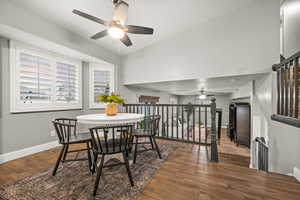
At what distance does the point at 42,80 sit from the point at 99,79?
4.22ft

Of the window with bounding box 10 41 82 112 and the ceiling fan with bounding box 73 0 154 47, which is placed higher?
the ceiling fan with bounding box 73 0 154 47

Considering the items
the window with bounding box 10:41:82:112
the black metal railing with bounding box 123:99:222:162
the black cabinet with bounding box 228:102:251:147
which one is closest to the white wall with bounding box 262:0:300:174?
the black metal railing with bounding box 123:99:222:162

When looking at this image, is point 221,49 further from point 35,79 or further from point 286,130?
point 35,79

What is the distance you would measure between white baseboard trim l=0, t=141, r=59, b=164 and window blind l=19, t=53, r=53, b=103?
2.98ft

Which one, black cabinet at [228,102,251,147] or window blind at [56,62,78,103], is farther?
black cabinet at [228,102,251,147]

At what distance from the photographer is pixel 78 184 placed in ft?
4.72

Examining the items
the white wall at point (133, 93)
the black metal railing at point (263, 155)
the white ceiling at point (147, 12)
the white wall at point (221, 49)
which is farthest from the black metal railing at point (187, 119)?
the white ceiling at point (147, 12)

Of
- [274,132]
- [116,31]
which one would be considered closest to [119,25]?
[116,31]

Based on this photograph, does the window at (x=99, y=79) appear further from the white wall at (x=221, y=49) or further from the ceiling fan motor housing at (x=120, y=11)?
the ceiling fan motor housing at (x=120, y=11)

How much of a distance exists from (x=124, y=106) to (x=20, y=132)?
225cm

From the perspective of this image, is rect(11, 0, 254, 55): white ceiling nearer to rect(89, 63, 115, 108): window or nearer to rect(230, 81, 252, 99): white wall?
rect(89, 63, 115, 108): window

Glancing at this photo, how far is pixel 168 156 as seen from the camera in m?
2.14

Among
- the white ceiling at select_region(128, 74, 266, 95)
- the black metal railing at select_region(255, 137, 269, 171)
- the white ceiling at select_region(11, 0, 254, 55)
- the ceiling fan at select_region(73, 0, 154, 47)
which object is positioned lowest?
the black metal railing at select_region(255, 137, 269, 171)

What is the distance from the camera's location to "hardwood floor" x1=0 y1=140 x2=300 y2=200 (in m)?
1.26
